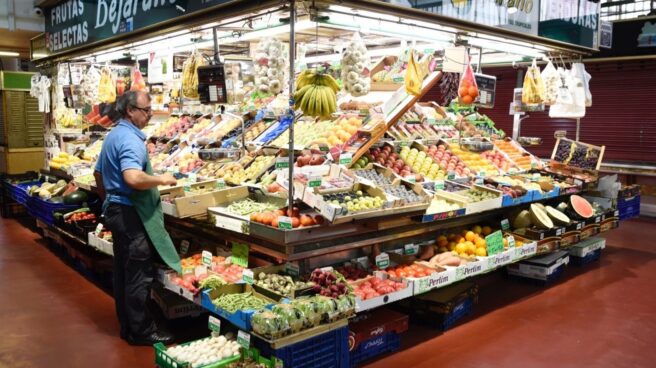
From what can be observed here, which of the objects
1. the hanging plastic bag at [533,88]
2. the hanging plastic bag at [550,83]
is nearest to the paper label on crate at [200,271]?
the hanging plastic bag at [533,88]

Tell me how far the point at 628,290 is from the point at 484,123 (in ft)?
9.58

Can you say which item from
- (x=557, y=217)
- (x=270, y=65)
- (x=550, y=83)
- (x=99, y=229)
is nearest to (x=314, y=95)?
(x=270, y=65)

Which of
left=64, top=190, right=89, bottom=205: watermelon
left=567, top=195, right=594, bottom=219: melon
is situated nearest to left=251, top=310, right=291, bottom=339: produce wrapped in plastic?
left=567, top=195, right=594, bottom=219: melon

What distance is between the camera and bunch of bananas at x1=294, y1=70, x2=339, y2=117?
4305mm

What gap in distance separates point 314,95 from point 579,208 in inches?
156

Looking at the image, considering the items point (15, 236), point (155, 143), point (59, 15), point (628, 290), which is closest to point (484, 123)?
point (628, 290)

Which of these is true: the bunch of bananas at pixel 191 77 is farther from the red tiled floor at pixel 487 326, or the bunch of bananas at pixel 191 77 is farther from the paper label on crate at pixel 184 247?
the red tiled floor at pixel 487 326

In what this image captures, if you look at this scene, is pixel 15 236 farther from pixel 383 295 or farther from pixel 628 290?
pixel 628 290

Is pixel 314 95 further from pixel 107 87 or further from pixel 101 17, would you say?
pixel 101 17

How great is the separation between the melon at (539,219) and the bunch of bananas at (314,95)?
2.87m

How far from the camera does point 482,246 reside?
5.35m

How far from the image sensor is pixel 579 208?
263 inches

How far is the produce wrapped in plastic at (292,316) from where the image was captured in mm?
3502

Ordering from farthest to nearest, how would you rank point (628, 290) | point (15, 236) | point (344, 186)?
point (15, 236) < point (628, 290) < point (344, 186)
